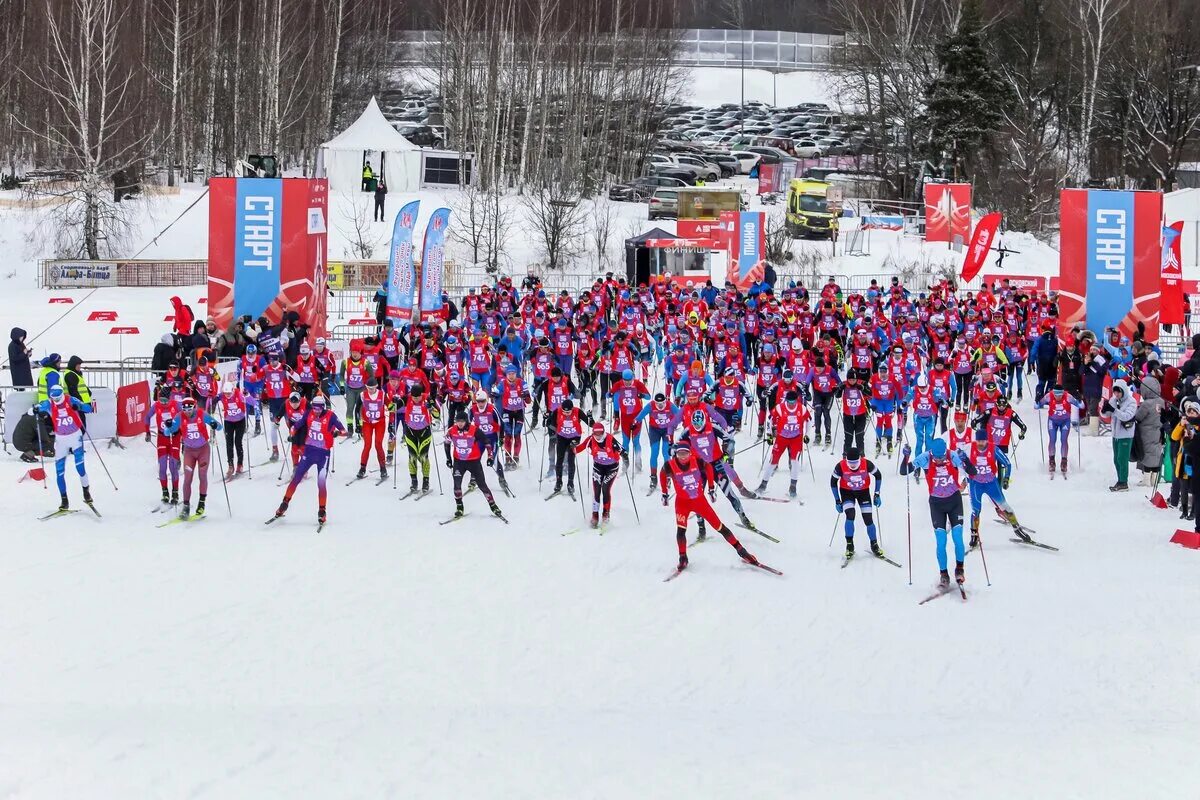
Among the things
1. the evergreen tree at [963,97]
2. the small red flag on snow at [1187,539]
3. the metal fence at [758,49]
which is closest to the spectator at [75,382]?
the small red flag on snow at [1187,539]

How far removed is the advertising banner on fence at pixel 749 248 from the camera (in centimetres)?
3033

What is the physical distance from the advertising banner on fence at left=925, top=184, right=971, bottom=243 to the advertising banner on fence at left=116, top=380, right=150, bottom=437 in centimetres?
2713

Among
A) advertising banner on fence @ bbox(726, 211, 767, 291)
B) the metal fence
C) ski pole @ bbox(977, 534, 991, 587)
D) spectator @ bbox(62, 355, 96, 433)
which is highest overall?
the metal fence

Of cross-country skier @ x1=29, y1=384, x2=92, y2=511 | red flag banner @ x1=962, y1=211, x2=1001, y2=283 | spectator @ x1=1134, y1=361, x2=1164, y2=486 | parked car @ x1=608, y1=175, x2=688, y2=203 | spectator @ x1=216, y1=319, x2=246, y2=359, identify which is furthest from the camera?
parked car @ x1=608, y1=175, x2=688, y2=203

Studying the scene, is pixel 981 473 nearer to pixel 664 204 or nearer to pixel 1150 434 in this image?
pixel 1150 434

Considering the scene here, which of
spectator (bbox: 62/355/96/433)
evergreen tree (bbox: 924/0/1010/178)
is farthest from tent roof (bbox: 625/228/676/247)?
evergreen tree (bbox: 924/0/1010/178)

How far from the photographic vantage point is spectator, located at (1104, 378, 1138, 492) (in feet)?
54.8

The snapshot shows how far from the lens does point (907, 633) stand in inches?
453

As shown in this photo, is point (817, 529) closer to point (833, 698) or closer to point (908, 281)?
point (833, 698)

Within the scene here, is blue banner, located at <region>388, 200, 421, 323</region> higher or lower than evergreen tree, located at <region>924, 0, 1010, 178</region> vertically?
lower

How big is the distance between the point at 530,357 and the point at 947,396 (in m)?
6.60

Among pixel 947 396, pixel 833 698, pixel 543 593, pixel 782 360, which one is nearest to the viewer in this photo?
pixel 833 698

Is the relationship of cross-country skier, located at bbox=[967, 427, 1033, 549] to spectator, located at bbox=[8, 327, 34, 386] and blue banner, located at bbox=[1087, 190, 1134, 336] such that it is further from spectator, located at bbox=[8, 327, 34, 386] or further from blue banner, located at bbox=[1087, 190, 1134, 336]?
spectator, located at bbox=[8, 327, 34, 386]

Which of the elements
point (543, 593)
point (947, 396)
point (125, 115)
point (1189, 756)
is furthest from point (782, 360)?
point (125, 115)
